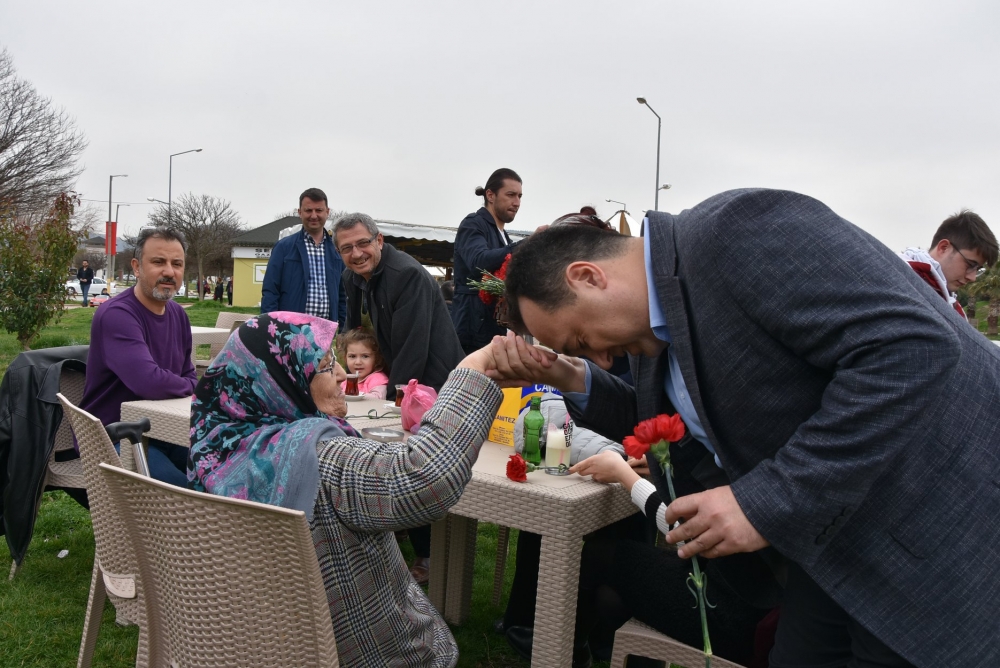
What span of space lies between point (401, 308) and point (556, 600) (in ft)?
7.77

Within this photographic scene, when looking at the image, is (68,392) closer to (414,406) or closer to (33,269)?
(414,406)

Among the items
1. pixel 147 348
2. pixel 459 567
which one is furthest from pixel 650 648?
pixel 147 348

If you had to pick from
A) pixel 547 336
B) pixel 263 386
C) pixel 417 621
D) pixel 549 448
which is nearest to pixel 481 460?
pixel 549 448

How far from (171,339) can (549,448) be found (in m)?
2.28

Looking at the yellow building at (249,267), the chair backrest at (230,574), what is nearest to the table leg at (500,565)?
the chair backrest at (230,574)

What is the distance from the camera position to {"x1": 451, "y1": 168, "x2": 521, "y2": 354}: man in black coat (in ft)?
17.4

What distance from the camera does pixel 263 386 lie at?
1.88m

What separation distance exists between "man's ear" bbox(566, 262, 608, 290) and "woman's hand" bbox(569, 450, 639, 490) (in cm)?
95

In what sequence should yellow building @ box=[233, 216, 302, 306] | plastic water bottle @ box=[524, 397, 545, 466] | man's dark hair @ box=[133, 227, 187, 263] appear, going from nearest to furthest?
plastic water bottle @ box=[524, 397, 545, 466] → man's dark hair @ box=[133, 227, 187, 263] → yellow building @ box=[233, 216, 302, 306]

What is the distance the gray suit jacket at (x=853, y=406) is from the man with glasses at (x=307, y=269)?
525cm

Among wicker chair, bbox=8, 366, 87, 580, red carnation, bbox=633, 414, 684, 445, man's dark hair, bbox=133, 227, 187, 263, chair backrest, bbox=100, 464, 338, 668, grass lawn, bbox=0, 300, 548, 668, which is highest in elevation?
man's dark hair, bbox=133, 227, 187, 263

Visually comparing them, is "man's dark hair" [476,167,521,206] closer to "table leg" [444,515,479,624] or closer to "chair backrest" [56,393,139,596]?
"table leg" [444,515,479,624]

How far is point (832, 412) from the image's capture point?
1163mm

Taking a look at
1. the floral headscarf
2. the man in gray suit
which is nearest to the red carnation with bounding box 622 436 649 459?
the man in gray suit
